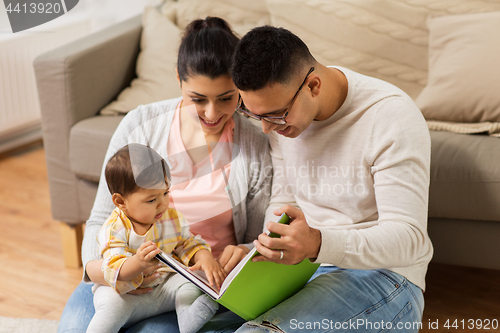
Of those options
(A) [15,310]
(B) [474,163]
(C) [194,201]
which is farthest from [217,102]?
(A) [15,310]

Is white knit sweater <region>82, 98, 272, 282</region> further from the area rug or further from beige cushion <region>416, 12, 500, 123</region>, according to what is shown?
beige cushion <region>416, 12, 500, 123</region>

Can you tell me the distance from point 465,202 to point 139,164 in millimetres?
898

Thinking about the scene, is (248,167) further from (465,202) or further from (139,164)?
(465,202)

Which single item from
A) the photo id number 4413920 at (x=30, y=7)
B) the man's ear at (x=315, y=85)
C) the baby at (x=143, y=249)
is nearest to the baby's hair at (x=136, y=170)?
the baby at (x=143, y=249)

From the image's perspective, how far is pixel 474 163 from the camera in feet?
4.26

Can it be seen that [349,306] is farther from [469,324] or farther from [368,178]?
[469,324]

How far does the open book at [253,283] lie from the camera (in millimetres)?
813

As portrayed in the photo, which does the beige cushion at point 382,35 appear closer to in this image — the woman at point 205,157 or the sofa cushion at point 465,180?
the sofa cushion at point 465,180

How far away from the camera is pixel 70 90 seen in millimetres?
1638

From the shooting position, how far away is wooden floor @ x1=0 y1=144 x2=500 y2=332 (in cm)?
150

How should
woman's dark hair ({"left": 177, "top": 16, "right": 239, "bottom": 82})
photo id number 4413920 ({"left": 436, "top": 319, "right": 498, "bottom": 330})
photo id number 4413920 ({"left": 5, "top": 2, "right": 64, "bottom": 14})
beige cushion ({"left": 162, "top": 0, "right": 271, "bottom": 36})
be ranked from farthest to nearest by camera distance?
photo id number 4413920 ({"left": 5, "top": 2, "right": 64, "bottom": 14})
beige cushion ({"left": 162, "top": 0, "right": 271, "bottom": 36})
photo id number 4413920 ({"left": 436, "top": 319, "right": 498, "bottom": 330})
woman's dark hair ({"left": 177, "top": 16, "right": 239, "bottom": 82})

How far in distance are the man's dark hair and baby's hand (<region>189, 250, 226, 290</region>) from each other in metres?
0.32

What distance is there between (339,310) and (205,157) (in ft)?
1.26

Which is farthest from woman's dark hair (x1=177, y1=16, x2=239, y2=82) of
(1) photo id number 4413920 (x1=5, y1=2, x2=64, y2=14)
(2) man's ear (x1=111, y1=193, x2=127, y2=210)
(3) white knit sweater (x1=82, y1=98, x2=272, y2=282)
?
(1) photo id number 4413920 (x1=5, y1=2, x2=64, y2=14)
